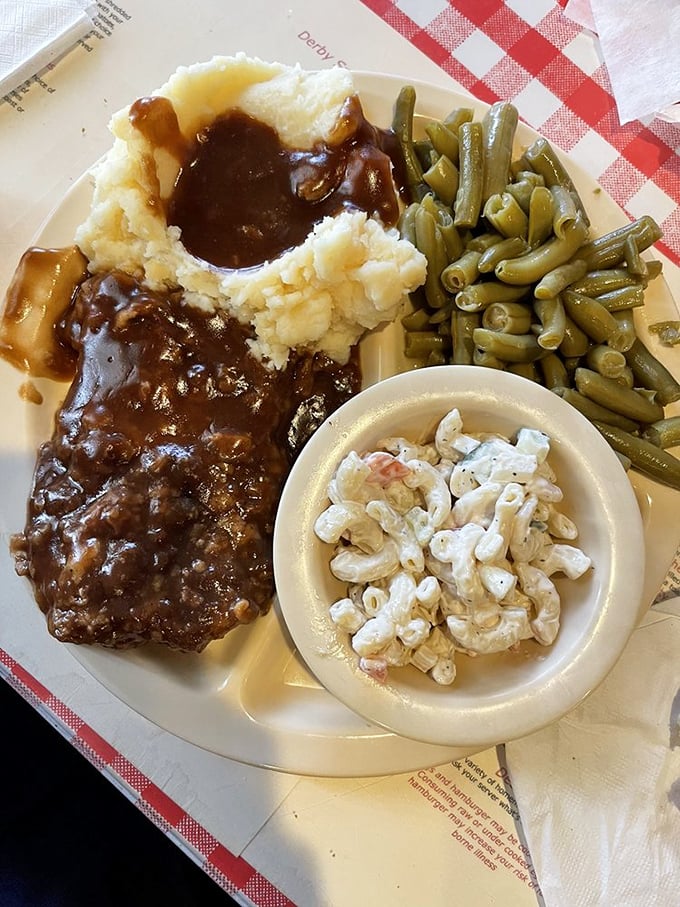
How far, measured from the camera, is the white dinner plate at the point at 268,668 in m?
2.00

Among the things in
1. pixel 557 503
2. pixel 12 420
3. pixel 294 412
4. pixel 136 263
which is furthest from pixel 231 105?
pixel 557 503

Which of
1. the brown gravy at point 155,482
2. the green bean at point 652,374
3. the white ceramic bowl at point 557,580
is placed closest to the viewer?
the white ceramic bowl at point 557,580

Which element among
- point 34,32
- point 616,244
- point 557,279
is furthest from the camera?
point 34,32


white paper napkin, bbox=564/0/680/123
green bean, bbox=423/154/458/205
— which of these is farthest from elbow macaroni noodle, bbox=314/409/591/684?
white paper napkin, bbox=564/0/680/123

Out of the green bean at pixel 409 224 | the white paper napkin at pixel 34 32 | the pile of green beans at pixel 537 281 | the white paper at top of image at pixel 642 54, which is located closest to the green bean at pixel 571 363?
the pile of green beans at pixel 537 281

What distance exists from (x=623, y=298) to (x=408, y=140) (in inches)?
30.6

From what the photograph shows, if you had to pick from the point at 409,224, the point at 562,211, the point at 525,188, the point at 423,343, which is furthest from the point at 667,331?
the point at 409,224

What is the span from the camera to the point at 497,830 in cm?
223

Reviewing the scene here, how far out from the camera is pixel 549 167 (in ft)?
Answer: 7.06

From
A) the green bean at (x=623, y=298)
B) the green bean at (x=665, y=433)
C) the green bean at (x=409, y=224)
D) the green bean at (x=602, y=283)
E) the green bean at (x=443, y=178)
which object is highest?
the green bean at (x=443, y=178)

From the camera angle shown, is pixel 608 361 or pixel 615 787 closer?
pixel 608 361

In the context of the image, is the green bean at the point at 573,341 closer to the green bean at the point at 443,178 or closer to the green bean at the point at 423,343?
the green bean at the point at 423,343

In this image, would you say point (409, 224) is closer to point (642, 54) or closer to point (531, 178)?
point (531, 178)

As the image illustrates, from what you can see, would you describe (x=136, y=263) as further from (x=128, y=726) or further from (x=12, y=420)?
(x=128, y=726)
